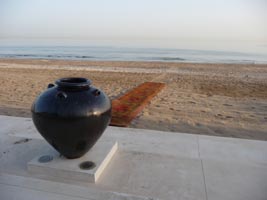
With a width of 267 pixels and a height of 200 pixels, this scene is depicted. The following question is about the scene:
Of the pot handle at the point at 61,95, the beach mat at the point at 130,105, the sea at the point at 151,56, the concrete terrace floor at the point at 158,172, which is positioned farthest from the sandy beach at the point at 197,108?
the sea at the point at 151,56

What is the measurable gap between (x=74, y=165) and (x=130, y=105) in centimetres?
357

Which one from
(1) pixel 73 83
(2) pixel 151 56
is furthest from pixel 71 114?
(2) pixel 151 56

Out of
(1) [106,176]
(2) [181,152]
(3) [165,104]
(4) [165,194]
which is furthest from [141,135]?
(3) [165,104]

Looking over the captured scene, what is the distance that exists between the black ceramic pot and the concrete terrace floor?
40 cm

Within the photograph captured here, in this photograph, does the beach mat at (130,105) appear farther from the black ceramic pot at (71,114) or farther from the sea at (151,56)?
the sea at (151,56)

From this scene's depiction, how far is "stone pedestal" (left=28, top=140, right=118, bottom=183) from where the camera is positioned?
7.65 ft

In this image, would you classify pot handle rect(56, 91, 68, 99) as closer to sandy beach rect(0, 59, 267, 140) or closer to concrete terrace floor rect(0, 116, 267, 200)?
concrete terrace floor rect(0, 116, 267, 200)

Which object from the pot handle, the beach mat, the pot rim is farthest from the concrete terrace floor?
the beach mat

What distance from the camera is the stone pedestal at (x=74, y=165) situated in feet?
7.65

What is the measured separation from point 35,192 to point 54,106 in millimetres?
812

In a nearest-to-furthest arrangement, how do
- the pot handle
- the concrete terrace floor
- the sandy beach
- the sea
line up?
the concrete terrace floor → the pot handle → the sandy beach → the sea

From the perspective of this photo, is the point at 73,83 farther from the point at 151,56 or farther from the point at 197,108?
the point at 151,56

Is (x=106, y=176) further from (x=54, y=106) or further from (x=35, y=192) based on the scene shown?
(x=54, y=106)

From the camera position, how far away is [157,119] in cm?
504
